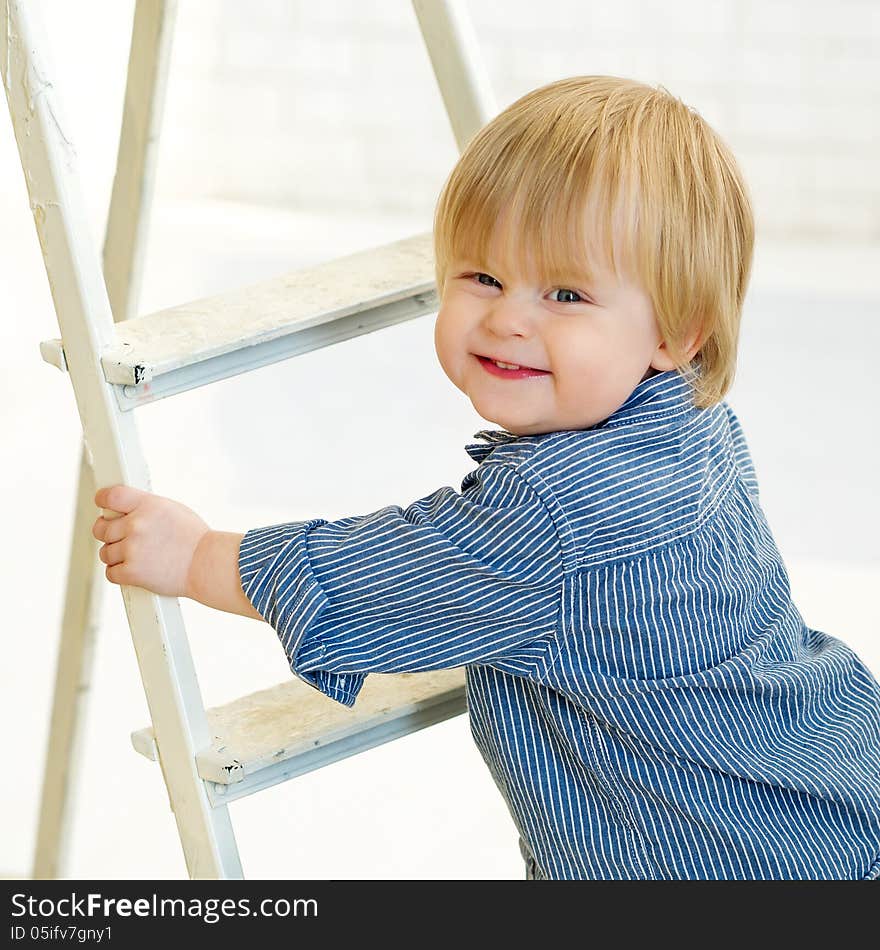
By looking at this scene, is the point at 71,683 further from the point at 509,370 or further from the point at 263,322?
the point at 509,370

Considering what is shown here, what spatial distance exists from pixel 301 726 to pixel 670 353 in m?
0.46

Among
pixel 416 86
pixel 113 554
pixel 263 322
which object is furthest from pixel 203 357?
pixel 416 86

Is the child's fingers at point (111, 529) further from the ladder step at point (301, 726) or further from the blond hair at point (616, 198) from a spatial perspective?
the blond hair at point (616, 198)

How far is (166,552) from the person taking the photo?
120 cm

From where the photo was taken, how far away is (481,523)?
1158mm

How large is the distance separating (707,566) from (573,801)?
24 centimetres

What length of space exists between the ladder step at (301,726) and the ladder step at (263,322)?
30cm

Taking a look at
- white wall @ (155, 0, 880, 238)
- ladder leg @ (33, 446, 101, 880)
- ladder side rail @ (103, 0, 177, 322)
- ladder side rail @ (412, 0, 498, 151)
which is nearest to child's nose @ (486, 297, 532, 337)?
ladder side rail @ (412, 0, 498, 151)

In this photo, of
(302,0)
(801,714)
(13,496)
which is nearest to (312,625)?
(801,714)

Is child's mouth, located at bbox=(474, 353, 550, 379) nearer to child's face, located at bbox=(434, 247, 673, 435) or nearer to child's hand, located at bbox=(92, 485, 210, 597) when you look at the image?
child's face, located at bbox=(434, 247, 673, 435)

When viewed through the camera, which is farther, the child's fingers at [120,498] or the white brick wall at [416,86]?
the white brick wall at [416,86]

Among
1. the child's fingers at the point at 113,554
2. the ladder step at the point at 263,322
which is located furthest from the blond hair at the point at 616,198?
the child's fingers at the point at 113,554

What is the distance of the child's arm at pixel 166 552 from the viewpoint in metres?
1.20

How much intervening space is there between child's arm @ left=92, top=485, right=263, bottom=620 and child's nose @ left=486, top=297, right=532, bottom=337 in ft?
0.91
